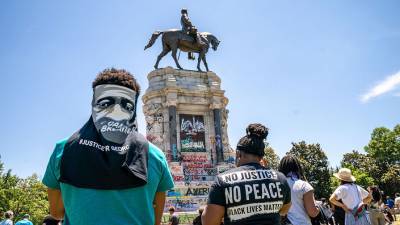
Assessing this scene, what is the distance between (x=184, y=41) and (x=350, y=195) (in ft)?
78.9

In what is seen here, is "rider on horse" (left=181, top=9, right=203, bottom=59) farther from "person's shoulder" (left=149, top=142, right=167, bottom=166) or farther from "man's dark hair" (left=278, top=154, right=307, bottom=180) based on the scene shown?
"person's shoulder" (left=149, top=142, right=167, bottom=166)

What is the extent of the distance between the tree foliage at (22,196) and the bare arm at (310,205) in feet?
172

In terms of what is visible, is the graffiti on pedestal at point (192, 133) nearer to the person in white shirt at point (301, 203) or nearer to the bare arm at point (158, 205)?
the person in white shirt at point (301, 203)

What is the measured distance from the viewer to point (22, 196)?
178ft

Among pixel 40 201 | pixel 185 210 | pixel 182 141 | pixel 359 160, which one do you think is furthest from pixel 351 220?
pixel 359 160

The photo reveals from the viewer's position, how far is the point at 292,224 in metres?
5.50

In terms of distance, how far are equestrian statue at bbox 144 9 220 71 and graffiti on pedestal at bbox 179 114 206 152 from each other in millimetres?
4680

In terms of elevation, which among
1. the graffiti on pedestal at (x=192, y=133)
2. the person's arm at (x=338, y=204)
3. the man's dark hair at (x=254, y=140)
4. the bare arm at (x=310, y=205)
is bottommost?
the bare arm at (x=310, y=205)

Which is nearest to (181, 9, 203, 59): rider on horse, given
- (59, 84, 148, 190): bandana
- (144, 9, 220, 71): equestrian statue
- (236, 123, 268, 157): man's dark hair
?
(144, 9, 220, 71): equestrian statue

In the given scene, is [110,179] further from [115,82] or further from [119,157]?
[115,82]

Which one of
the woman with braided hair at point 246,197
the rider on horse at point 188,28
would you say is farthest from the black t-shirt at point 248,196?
the rider on horse at point 188,28

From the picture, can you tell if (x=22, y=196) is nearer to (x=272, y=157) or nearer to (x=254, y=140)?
(x=272, y=157)

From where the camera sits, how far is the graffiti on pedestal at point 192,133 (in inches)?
1078

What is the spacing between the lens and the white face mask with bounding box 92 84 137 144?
9.42 ft
